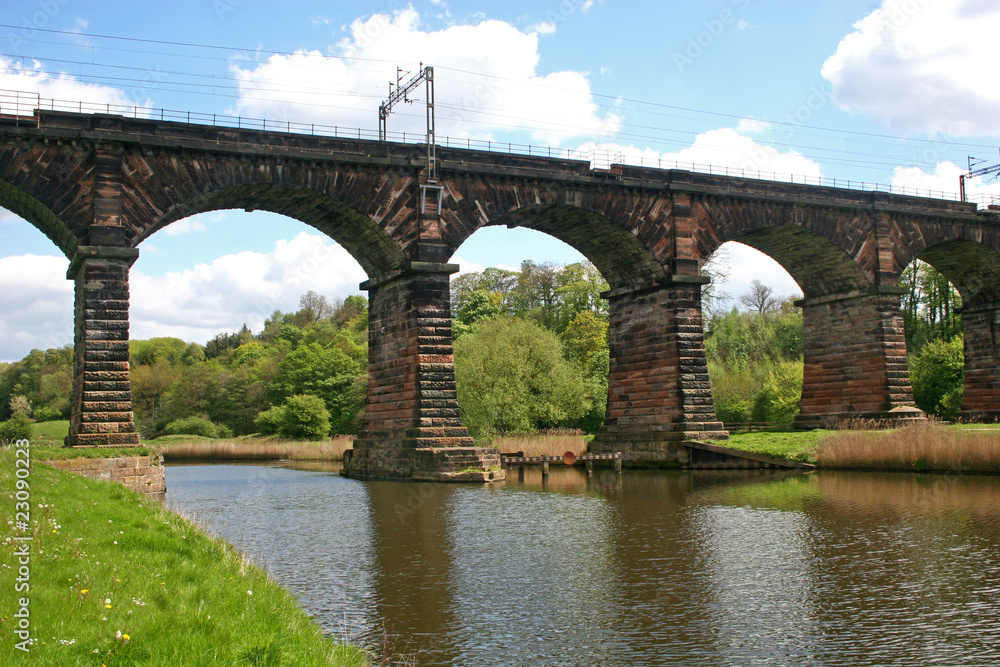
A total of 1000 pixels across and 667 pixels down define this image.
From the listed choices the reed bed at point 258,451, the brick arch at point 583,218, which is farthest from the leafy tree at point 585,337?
the brick arch at point 583,218

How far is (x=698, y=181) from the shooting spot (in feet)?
107

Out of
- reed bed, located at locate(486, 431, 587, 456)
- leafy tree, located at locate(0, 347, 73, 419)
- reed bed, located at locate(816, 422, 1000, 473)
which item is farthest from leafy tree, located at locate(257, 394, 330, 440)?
reed bed, located at locate(816, 422, 1000, 473)

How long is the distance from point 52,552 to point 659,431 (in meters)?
25.3

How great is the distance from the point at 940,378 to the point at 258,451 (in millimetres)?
38484

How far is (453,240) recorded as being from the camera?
28266 mm

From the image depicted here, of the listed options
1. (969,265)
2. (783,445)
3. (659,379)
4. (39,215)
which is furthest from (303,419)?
(969,265)

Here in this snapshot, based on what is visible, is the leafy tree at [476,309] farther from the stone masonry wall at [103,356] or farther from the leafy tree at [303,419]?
the stone masonry wall at [103,356]

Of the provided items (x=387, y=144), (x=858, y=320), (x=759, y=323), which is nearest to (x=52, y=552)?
(x=387, y=144)

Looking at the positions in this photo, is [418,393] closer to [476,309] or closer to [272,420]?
[272,420]

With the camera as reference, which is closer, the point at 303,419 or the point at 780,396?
the point at 780,396

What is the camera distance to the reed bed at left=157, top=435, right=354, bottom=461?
153 feet

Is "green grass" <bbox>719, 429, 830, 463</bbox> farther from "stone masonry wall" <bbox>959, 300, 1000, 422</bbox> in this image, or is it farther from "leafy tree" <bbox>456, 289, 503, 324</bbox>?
"leafy tree" <bbox>456, 289, 503, 324</bbox>

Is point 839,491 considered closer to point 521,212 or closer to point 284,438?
point 521,212

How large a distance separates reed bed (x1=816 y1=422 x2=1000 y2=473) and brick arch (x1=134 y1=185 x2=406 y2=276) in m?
15.4
